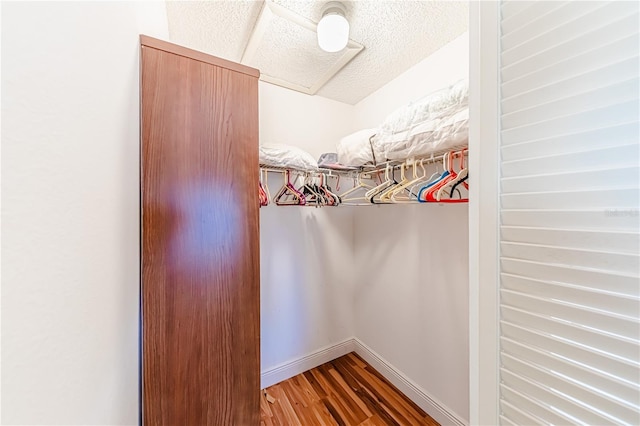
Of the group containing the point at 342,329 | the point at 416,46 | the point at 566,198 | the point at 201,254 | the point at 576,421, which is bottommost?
the point at 342,329

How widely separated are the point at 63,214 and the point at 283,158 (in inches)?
46.3

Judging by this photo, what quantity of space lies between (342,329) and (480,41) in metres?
2.15

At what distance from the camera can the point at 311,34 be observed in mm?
1320

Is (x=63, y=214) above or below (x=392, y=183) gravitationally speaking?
below

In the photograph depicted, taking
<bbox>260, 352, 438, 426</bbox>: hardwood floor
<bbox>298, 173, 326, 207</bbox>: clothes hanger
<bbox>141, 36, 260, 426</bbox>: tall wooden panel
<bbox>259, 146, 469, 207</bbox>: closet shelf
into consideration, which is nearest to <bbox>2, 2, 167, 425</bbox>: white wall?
<bbox>141, 36, 260, 426</bbox>: tall wooden panel

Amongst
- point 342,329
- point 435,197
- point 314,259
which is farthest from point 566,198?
point 342,329

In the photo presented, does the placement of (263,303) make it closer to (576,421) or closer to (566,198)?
(576,421)

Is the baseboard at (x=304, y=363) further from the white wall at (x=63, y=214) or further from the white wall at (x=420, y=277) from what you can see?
the white wall at (x=63, y=214)

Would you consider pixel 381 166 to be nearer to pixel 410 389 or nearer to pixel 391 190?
pixel 391 190

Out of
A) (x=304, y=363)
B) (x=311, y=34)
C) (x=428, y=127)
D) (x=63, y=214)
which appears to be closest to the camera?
(x=63, y=214)

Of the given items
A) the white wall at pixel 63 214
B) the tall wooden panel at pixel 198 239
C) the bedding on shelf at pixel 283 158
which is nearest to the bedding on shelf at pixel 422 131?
the bedding on shelf at pixel 283 158

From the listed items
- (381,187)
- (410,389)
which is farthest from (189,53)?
(410,389)

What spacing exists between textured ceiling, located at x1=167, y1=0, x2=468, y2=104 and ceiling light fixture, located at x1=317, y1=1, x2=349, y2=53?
0.14ft

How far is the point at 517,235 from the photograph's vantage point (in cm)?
51
